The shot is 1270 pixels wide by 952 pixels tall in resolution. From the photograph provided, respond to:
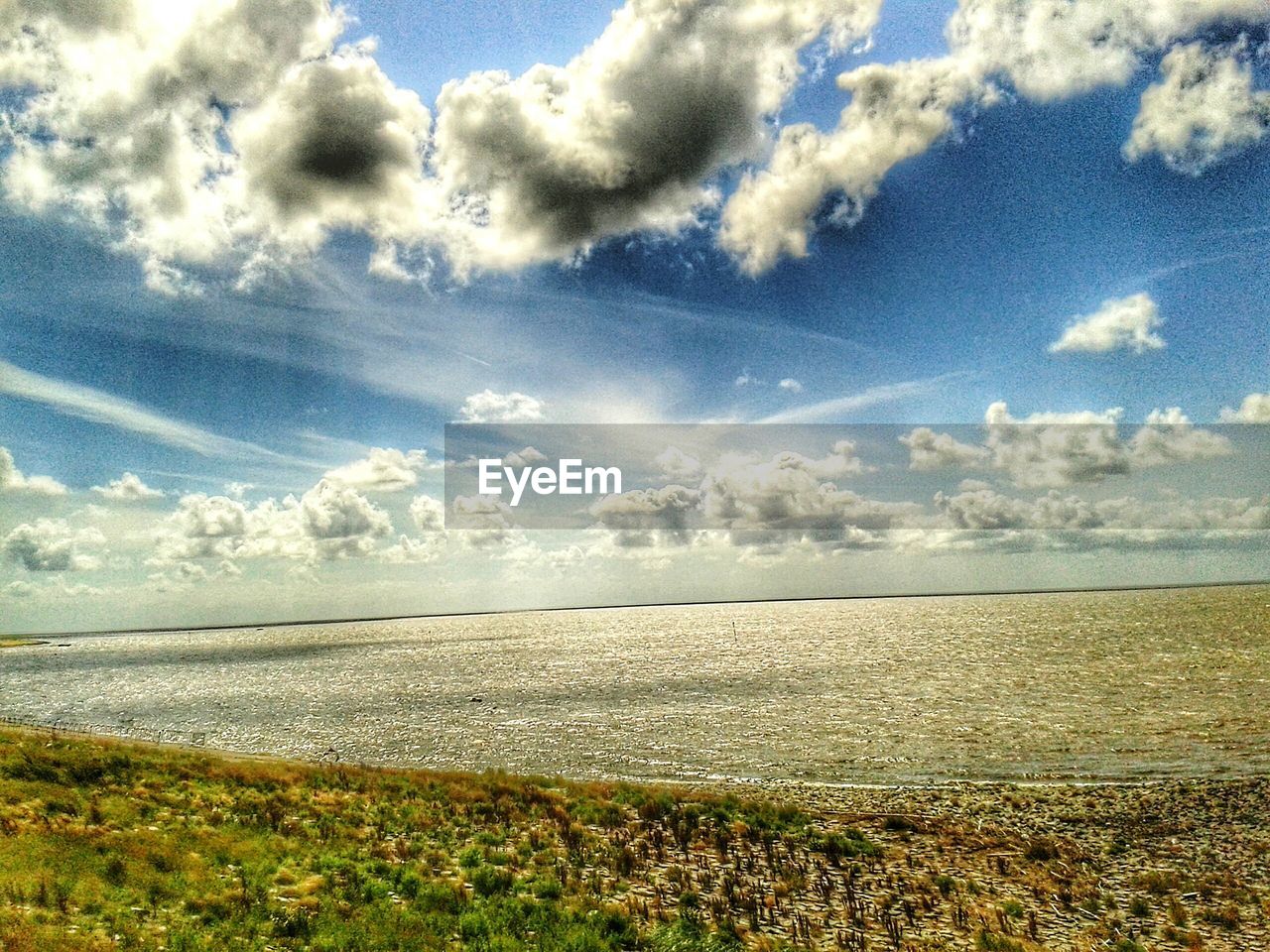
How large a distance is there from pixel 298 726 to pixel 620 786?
141 ft

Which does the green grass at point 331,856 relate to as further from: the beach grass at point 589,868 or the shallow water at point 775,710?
the shallow water at point 775,710

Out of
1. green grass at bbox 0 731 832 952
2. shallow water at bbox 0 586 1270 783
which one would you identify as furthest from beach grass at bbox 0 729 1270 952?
shallow water at bbox 0 586 1270 783

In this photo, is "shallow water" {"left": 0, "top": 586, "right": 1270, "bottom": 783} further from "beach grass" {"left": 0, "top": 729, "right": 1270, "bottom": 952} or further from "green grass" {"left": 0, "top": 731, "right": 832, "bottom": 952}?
"green grass" {"left": 0, "top": 731, "right": 832, "bottom": 952}

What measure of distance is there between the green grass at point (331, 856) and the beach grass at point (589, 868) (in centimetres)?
9

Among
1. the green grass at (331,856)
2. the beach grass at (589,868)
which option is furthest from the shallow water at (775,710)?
the green grass at (331,856)

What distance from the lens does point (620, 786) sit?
32.2 meters

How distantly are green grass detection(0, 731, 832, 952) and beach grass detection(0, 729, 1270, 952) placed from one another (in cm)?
9

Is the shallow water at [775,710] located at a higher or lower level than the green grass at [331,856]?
lower

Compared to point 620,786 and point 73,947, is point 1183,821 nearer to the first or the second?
point 620,786

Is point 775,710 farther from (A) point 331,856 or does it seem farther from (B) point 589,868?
(A) point 331,856

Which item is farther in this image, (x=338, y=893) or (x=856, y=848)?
(x=856, y=848)

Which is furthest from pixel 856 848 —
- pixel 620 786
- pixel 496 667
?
pixel 496 667

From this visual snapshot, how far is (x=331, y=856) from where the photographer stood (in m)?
19.9

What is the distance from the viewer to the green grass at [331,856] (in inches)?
570
